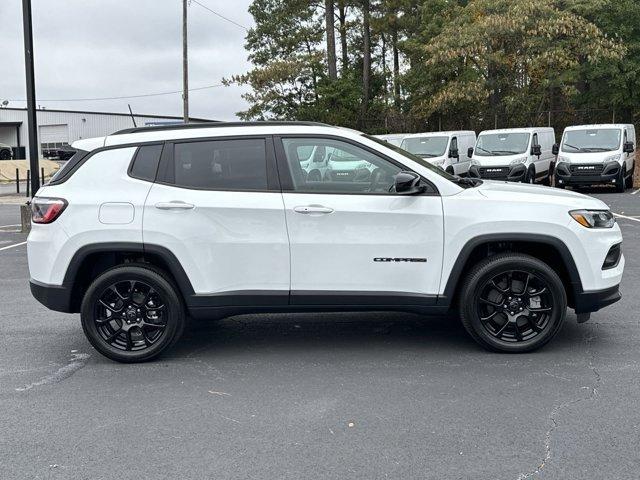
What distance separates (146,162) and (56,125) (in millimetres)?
69573

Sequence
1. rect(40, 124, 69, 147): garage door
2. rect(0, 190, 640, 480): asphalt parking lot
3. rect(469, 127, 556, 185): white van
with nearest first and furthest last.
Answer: rect(0, 190, 640, 480): asphalt parking lot < rect(469, 127, 556, 185): white van < rect(40, 124, 69, 147): garage door

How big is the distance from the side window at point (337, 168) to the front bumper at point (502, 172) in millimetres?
16086

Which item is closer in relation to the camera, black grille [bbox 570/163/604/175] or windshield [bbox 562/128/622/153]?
black grille [bbox 570/163/604/175]

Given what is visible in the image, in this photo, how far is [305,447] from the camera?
387cm

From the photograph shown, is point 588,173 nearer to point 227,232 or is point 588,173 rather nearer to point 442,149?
point 442,149

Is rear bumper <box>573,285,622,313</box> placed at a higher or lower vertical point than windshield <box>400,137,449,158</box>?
lower

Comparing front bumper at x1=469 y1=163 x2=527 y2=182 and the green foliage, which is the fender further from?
the green foliage

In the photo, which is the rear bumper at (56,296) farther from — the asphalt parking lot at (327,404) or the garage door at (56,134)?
the garage door at (56,134)

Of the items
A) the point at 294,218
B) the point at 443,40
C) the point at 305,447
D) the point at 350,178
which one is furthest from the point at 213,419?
the point at 443,40

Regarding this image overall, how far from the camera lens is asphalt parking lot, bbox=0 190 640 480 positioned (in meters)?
3.67

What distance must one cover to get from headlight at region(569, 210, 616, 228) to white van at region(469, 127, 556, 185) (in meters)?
15.9

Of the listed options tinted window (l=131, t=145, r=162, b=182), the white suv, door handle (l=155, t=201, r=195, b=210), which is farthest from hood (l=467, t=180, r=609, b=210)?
tinted window (l=131, t=145, r=162, b=182)

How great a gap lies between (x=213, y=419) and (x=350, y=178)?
6.84 ft

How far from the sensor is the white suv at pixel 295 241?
209 inches
